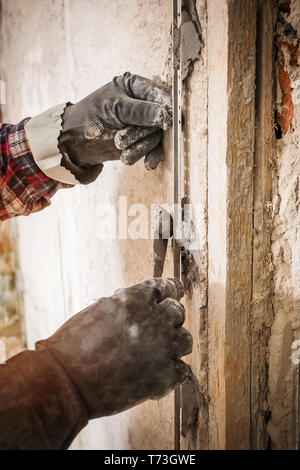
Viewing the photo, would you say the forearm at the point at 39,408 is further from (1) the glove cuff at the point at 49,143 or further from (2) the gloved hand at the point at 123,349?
(1) the glove cuff at the point at 49,143

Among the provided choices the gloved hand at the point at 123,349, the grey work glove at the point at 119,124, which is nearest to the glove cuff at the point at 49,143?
the grey work glove at the point at 119,124

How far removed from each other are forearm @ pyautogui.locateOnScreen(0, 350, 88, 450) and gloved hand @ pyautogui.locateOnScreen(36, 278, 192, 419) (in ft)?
0.07

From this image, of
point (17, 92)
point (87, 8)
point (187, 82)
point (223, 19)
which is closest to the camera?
point (223, 19)

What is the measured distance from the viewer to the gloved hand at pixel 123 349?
2.29 ft

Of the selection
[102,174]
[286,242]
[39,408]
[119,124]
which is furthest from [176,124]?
[39,408]

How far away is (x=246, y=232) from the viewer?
77 centimetres

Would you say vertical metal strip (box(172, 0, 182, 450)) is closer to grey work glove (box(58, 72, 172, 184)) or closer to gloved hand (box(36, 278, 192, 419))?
grey work glove (box(58, 72, 172, 184))

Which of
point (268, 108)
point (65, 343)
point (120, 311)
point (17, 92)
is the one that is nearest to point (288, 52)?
point (268, 108)

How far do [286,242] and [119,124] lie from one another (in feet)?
1.48

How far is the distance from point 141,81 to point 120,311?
519mm

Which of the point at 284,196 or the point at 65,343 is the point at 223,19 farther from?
the point at 65,343

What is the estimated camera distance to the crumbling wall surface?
714 mm

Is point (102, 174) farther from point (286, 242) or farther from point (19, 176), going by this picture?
point (286, 242)

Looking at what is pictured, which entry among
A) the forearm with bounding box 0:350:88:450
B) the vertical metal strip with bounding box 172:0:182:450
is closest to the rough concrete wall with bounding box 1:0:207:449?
the vertical metal strip with bounding box 172:0:182:450
